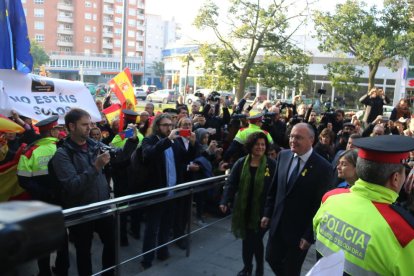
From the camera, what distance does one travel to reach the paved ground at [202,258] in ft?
14.8

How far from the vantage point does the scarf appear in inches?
172

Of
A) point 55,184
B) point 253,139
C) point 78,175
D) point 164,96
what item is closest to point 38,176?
point 55,184

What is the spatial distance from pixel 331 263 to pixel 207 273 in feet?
10.5

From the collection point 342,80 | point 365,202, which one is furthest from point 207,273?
point 342,80

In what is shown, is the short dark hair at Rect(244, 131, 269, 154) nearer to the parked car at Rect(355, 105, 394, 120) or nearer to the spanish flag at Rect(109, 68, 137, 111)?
the spanish flag at Rect(109, 68, 137, 111)

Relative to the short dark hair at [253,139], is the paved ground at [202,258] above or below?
below

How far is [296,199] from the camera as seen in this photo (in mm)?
3777

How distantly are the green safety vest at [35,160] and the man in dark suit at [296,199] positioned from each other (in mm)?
2397

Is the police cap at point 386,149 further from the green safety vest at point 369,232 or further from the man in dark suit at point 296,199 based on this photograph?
the man in dark suit at point 296,199

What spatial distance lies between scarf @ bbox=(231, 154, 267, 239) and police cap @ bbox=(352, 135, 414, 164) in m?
2.19

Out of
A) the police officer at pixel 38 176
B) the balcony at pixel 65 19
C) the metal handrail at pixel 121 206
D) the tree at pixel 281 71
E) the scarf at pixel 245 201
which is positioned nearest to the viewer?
the metal handrail at pixel 121 206

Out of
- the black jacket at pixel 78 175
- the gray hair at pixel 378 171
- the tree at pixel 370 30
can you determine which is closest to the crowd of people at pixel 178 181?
the black jacket at pixel 78 175

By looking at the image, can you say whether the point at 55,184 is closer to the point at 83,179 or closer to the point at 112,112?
the point at 83,179

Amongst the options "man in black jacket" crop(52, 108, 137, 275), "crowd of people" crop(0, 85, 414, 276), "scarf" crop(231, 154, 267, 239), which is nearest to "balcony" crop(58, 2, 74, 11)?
"crowd of people" crop(0, 85, 414, 276)
